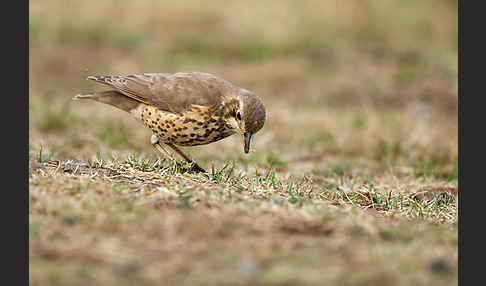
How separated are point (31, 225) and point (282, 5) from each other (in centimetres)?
1421

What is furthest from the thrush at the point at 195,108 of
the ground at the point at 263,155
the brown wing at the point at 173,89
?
the ground at the point at 263,155

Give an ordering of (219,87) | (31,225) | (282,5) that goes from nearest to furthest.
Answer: (31,225) → (219,87) → (282,5)

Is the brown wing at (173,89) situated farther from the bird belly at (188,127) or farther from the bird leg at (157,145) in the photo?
the bird leg at (157,145)

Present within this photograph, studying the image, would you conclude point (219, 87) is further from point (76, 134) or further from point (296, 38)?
point (296, 38)

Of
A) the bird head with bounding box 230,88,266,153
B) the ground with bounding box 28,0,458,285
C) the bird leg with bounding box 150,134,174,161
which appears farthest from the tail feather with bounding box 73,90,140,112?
the bird head with bounding box 230,88,266,153

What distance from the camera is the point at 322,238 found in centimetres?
401

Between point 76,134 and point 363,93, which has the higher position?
point 363,93

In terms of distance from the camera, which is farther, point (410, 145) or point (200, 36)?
point (200, 36)

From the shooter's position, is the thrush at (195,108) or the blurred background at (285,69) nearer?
the thrush at (195,108)

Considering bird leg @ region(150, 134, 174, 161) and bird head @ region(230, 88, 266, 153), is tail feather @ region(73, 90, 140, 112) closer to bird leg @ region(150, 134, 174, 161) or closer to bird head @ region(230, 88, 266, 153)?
bird leg @ region(150, 134, 174, 161)

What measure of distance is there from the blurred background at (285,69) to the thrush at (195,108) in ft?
3.51

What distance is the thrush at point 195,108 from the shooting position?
6195mm

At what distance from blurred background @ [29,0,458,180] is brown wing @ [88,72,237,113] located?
109cm

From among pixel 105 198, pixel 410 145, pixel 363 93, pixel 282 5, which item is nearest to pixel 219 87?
pixel 105 198
